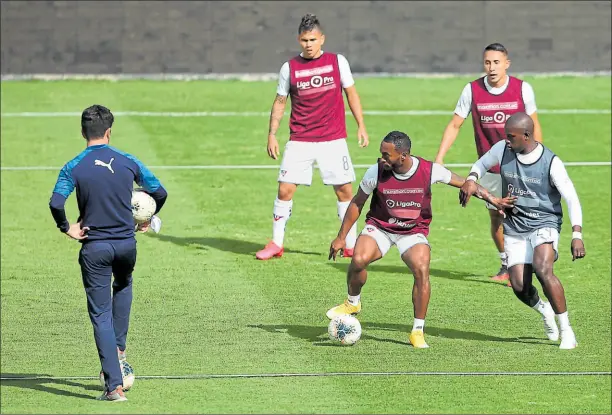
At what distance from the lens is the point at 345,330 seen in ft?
38.3

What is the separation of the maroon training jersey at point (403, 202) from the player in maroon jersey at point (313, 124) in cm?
295

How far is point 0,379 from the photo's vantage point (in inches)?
425

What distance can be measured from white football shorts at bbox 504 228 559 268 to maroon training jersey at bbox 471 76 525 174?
2275mm

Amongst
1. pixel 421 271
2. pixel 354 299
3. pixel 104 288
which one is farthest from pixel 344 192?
pixel 104 288

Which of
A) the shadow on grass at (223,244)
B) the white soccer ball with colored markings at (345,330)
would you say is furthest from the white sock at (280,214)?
the white soccer ball with colored markings at (345,330)

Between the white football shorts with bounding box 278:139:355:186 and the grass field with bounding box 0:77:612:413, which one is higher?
the white football shorts with bounding box 278:139:355:186

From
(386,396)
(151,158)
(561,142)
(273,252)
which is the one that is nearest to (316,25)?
(273,252)

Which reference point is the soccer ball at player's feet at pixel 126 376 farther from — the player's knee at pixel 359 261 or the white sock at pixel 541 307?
the white sock at pixel 541 307

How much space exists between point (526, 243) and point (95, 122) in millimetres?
4039

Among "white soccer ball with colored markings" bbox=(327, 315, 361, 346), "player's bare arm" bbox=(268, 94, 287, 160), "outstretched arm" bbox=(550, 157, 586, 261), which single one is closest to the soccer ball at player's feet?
"white soccer ball with colored markings" bbox=(327, 315, 361, 346)

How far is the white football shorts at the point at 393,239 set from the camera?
11.8m

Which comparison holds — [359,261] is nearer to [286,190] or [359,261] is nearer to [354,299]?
[354,299]

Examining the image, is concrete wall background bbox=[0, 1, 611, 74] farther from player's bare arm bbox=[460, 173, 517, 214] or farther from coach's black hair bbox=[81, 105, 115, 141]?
coach's black hair bbox=[81, 105, 115, 141]

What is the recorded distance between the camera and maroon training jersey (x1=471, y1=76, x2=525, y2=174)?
13.7 m
